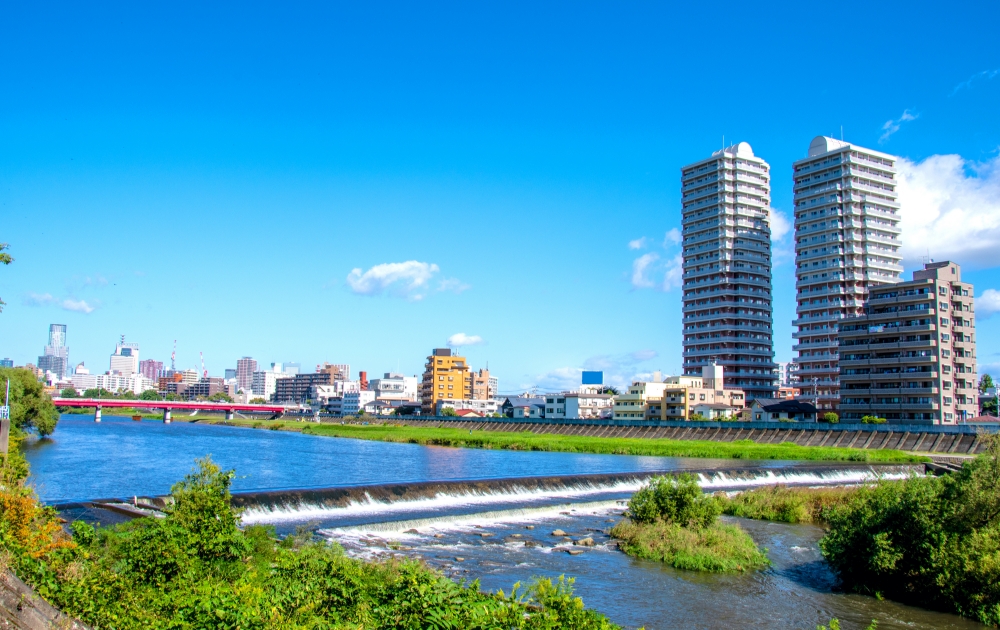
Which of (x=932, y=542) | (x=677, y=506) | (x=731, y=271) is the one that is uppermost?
(x=731, y=271)

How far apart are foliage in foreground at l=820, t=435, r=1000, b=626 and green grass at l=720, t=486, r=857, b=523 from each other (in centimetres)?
1322

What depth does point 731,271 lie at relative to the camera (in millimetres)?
150875

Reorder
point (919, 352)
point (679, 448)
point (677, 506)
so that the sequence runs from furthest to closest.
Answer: point (919, 352)
point (679, 448)
point (677, 506)

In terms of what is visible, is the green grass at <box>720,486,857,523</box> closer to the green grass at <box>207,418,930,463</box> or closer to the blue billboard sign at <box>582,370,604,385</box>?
the green grass at <box>207,418,930,463</box>

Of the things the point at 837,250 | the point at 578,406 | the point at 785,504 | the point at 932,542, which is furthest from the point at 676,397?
the point at 932,542

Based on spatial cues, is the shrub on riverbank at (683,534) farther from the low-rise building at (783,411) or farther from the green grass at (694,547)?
the low-rise building at (783,411)

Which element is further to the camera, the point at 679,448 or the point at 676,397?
the point at 676,397

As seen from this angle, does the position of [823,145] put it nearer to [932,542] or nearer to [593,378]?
[593,378]

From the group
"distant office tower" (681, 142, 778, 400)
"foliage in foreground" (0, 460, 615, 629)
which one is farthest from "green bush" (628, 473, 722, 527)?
"distant office tower" (681, 142, 778, 400)

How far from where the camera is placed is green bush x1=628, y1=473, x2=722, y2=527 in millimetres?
32000

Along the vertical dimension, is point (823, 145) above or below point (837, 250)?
above

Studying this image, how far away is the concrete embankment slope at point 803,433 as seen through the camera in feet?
283

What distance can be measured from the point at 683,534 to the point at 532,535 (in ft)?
22.4

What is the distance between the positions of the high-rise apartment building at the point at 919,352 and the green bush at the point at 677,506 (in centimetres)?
8641
